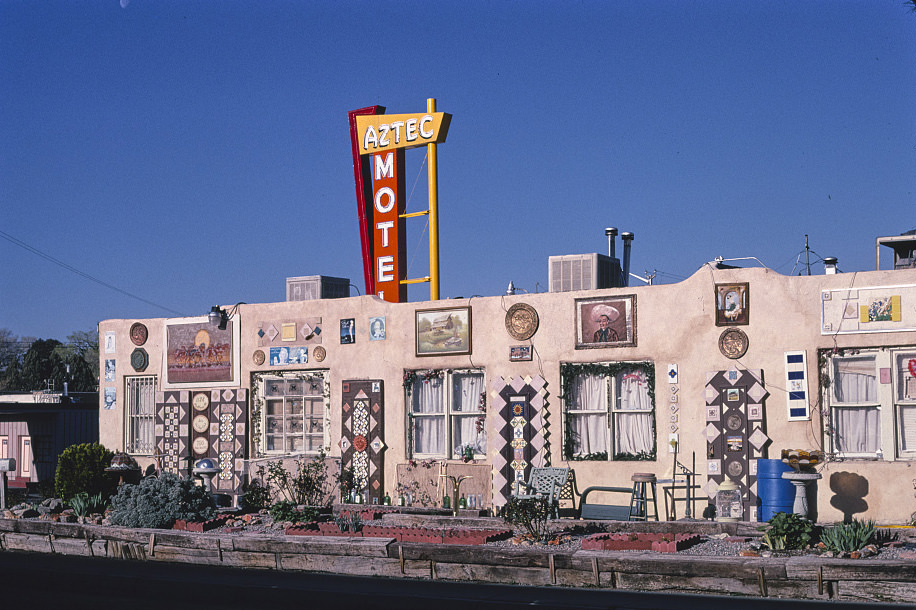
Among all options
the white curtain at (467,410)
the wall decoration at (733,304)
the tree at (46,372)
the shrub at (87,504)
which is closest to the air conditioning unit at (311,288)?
the white curtain at (467,410)

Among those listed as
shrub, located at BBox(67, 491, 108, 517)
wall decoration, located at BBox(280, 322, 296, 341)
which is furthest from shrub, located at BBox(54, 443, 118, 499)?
wall decoration, located at BBox(280, 322, 296, 341)

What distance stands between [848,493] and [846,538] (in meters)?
3.52

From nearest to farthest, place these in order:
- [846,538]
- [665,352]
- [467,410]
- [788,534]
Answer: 1. [846,538]
2. [788,534]
3. [665,352]
4. [467,410]

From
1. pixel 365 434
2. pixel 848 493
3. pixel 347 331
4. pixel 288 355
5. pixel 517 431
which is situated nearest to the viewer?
pixel 848 493

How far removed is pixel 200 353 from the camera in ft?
80.3

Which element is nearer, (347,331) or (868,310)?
(868,310)

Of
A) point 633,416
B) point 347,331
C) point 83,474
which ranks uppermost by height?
point 347,331

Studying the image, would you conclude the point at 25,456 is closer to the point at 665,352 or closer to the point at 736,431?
the point at 665,352

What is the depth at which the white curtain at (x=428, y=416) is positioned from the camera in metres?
21.6

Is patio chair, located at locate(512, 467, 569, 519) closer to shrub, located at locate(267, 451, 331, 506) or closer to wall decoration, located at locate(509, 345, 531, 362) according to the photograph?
wall decoration, located at locate(509, 345, 531, 362)

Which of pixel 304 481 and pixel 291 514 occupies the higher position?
pixel 304 481

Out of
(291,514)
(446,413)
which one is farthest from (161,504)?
(446,413)

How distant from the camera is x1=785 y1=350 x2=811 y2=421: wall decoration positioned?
59.0 ft

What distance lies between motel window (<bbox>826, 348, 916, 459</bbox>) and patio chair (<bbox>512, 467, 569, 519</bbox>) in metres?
4.75
